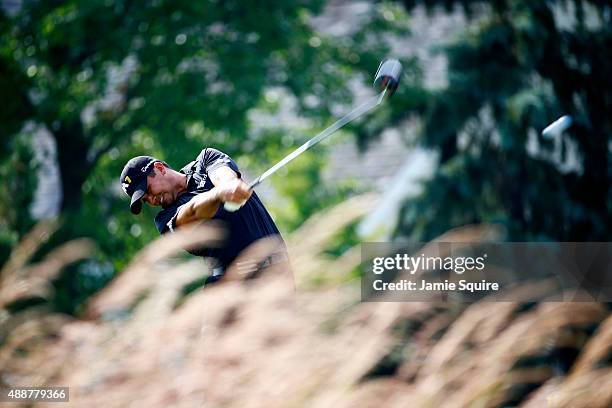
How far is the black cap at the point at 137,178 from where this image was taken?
525cm

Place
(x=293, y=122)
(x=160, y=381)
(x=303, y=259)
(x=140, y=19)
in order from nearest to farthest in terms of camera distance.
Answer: (x=160, y=381)
(x=303, y=259)
(x=140, y=19)
(x=293, y=122)

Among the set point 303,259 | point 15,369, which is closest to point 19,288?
point 15,369

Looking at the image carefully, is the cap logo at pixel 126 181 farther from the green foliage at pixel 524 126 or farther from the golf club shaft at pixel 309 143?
the green foliage at pixel 524 126

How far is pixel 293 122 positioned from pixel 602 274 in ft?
24.1

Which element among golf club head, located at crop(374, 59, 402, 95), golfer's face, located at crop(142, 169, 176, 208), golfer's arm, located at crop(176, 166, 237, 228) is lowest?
golfer's arm, located at crop(176, 166, 237, 228)

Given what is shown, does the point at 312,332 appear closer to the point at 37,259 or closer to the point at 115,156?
the point at 37,259

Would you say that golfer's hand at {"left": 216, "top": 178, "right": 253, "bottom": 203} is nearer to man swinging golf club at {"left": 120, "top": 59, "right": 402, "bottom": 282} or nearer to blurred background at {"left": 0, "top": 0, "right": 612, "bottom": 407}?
man swinging golf club at {"left": 120, "top": 59, "right": 402, "bottom": 282}

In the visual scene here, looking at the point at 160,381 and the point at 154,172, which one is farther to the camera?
the point at 154,172

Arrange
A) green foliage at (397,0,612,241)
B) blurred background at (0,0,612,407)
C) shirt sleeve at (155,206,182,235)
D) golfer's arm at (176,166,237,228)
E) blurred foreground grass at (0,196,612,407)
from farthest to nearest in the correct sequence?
green foliage at (397,0,612,241), shirt sleeve at (155,206,182,235), golfer's arm at (176,166,237,228), blurred background at (0,0,612,407), blurred foreground grass at (0,196,612,407)

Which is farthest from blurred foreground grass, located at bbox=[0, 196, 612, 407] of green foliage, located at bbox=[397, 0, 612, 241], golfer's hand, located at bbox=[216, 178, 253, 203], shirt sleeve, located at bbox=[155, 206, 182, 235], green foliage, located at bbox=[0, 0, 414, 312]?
green foliage, located at bbox=[0, 0, 414, 312]

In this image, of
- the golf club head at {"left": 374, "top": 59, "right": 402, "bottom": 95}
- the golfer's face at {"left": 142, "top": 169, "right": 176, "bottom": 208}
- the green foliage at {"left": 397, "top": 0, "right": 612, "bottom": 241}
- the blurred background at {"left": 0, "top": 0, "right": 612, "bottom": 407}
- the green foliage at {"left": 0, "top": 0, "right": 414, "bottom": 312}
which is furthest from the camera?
the green foliage at {"left": 0, "top": 0, "right": 414, "bottom": 312}

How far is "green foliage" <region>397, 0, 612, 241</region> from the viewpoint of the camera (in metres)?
10.6

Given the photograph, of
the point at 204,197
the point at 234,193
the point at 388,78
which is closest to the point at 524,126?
the point at 388,78

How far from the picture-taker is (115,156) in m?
13.8
